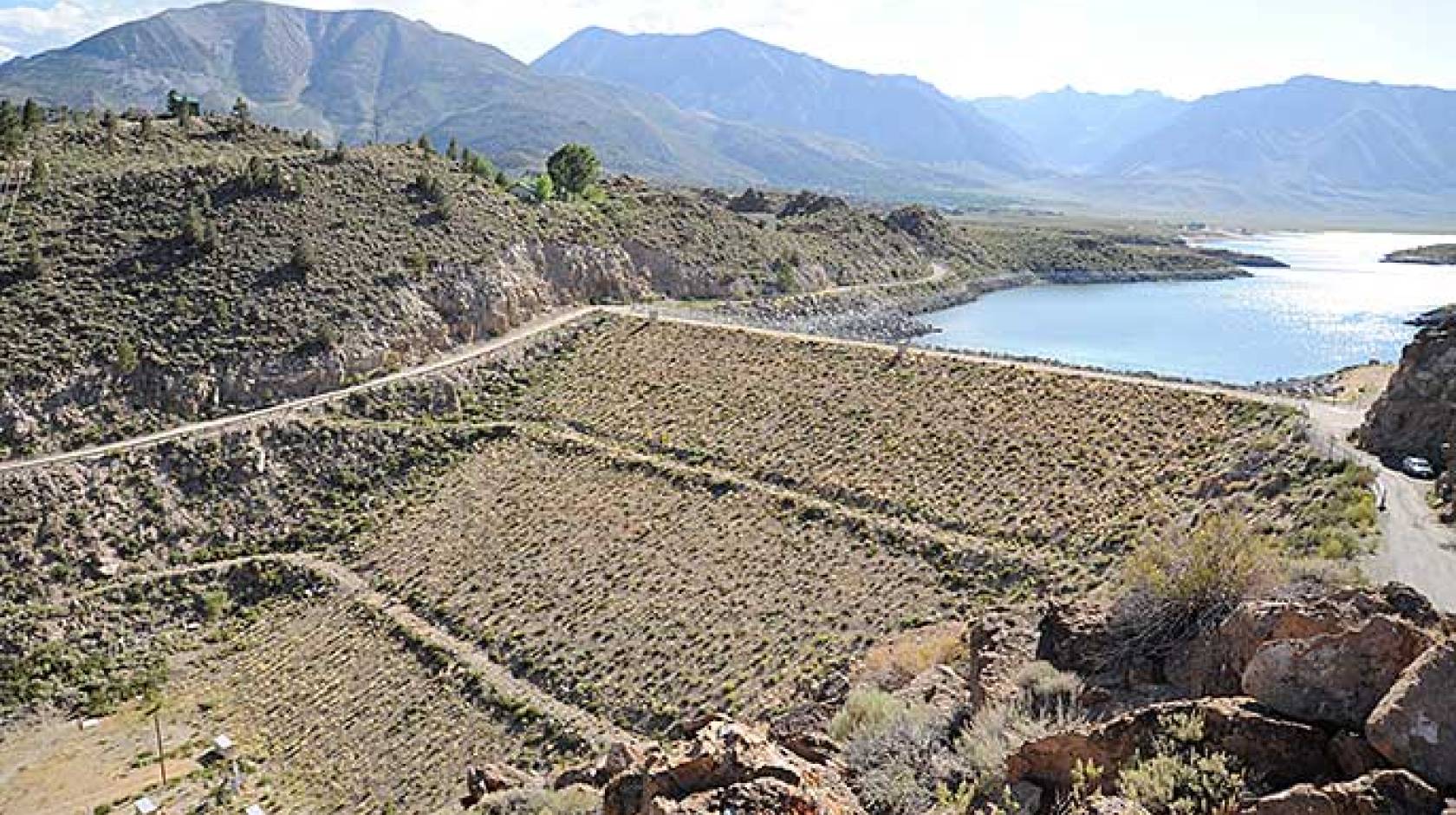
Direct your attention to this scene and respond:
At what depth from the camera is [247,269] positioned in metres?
44.8

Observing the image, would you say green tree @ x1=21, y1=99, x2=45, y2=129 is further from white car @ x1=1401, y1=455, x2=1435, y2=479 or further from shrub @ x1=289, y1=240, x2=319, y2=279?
white car @ x1=1401, y1=455, x2=1435, y2=479

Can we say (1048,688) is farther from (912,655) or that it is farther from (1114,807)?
(912,655)

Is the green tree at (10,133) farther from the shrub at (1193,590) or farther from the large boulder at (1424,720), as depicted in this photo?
the large boulder at (1424,720)

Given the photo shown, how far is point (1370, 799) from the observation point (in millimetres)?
7113

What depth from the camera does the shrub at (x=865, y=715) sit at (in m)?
13.0

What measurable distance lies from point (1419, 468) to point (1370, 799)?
21350mm

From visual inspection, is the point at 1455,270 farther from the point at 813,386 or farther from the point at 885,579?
the point at 885,579

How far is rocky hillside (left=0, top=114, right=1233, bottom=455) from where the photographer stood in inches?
1524

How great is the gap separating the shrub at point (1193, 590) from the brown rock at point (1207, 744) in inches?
118

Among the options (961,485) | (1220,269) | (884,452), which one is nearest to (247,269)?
(884,452)

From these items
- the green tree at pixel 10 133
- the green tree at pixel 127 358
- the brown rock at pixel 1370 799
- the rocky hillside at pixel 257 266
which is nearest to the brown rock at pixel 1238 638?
the brown rock at pixel 1370 799

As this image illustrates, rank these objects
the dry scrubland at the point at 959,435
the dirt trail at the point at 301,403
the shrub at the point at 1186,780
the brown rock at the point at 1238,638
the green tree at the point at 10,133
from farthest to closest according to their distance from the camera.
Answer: the green tree at the point at 10,133 → the dirt trail at the point at 301,403 → the dry scrubland at the point at 959,435 → the brown rock at the point at 1238,638 → the shrub at the point at 1186,780

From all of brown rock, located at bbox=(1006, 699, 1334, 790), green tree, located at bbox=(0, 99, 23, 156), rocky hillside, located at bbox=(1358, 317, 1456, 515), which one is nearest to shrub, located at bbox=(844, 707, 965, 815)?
brown rock, located at bbox=(1006, 699, 1334, 790)

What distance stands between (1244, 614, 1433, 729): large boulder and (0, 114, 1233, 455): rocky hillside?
38.6 m
